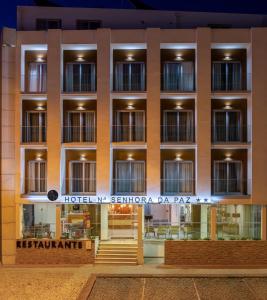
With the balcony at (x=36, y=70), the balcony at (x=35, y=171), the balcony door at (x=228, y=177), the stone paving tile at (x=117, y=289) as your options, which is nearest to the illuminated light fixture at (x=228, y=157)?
the balcony door at (x=228, y=177)

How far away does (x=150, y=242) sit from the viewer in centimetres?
2734

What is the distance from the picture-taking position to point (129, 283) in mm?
21938

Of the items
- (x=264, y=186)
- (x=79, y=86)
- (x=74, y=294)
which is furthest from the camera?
(x=79, y=86)

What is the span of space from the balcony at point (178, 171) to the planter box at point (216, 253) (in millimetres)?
3249

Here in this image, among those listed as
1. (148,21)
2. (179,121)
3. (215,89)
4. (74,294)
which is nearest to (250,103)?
(215,89)

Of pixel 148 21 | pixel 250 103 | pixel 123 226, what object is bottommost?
pixel 123 226

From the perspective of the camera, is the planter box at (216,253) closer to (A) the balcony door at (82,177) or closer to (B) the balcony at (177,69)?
(A) the balcony door at (82,177)

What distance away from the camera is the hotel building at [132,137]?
26.1 meters

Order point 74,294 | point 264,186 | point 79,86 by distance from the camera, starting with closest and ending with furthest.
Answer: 1. point 74,294
2. point 264,186
3. point 79,86

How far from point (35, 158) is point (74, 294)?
976 cm

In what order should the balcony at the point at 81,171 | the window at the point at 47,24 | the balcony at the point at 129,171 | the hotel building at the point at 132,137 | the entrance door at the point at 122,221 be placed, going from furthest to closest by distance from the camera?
1. the window at the point at 47,24
2. the entrance door at the point at 122,221
3. the balcony at the point at 81,171
4. the balcony at the point at 129,171
5. the hotel building at the point at 132,137

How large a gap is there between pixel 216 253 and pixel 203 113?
7.58 meters

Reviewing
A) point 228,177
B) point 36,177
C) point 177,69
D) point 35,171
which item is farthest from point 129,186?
point 177,69

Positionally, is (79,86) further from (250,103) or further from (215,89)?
(250,103)
